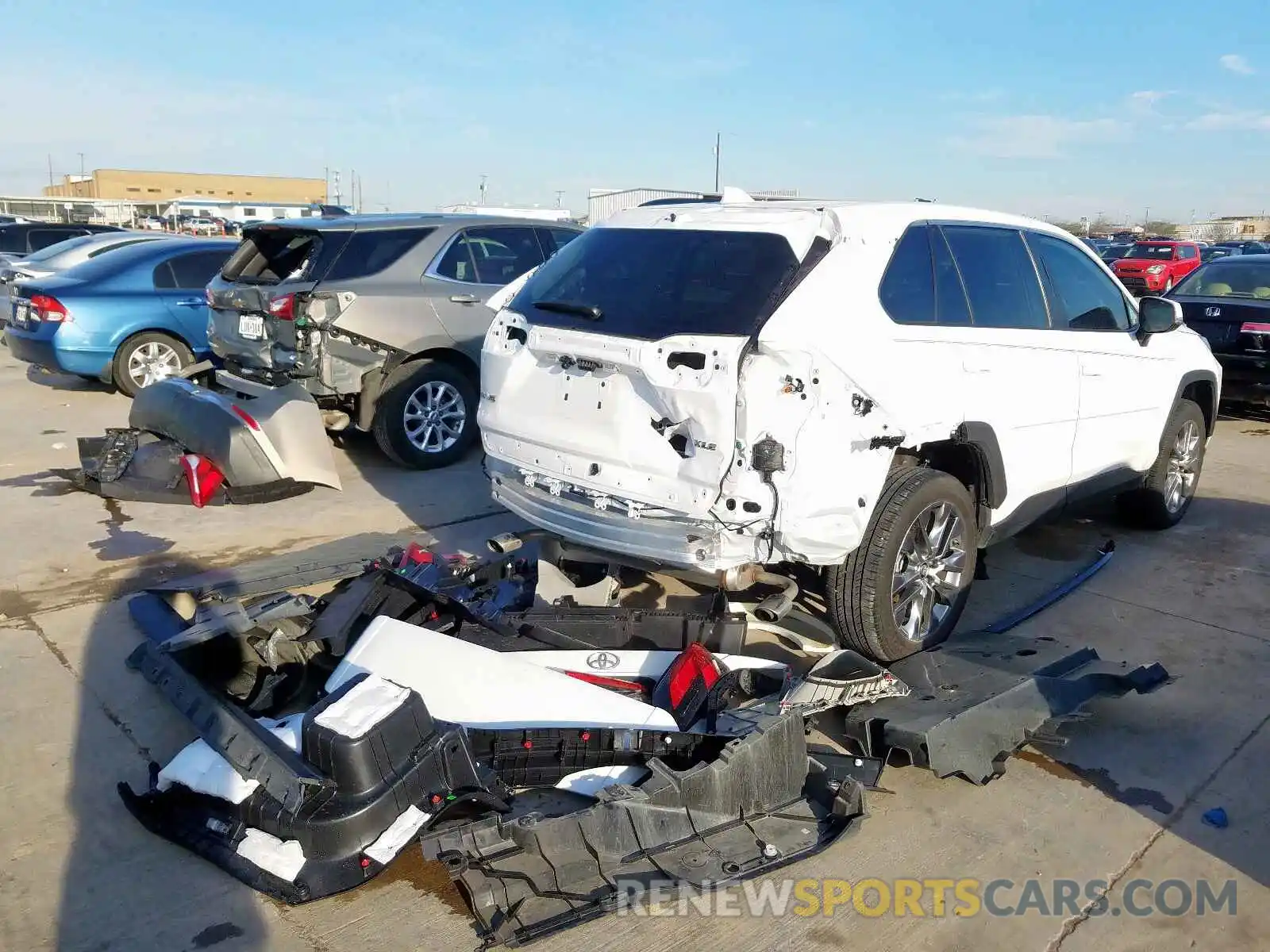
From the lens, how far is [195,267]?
999 centimetres

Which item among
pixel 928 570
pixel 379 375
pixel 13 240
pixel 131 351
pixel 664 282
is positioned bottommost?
pixel 928 570

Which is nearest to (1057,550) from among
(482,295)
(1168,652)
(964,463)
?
(1168,652)

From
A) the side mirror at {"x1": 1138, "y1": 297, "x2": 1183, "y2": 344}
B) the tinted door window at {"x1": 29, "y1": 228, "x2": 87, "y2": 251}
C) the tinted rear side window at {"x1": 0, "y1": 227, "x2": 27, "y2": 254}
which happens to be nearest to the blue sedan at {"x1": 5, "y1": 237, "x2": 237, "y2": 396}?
the tinted rear side window at {"x1": 0, "y1": 227, "x2": 27, "y2": 254}

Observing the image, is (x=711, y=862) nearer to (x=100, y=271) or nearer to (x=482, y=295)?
(x=482, y=295)

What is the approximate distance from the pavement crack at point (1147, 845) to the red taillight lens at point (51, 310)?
31.8 ft

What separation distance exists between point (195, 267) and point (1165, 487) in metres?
8.95

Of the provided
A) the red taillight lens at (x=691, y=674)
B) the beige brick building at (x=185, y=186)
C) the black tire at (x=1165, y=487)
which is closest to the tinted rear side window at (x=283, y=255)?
the red taillight lens at (x=691, y=674)

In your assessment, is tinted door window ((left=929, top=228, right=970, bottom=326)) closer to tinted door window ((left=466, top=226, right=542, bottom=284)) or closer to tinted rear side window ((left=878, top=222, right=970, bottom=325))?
tinted rear side window ((left=878, top=222, right=970, bottom=325))

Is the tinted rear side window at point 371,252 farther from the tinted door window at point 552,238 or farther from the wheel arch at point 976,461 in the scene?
the wheel arch at point 976,461

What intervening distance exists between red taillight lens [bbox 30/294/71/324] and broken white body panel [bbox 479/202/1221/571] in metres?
6.77

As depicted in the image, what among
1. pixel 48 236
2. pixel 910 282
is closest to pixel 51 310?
pixel 48 236

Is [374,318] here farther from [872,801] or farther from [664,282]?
[872,801]

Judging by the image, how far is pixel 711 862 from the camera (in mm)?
2840

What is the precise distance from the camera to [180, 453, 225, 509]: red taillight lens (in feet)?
20.7
